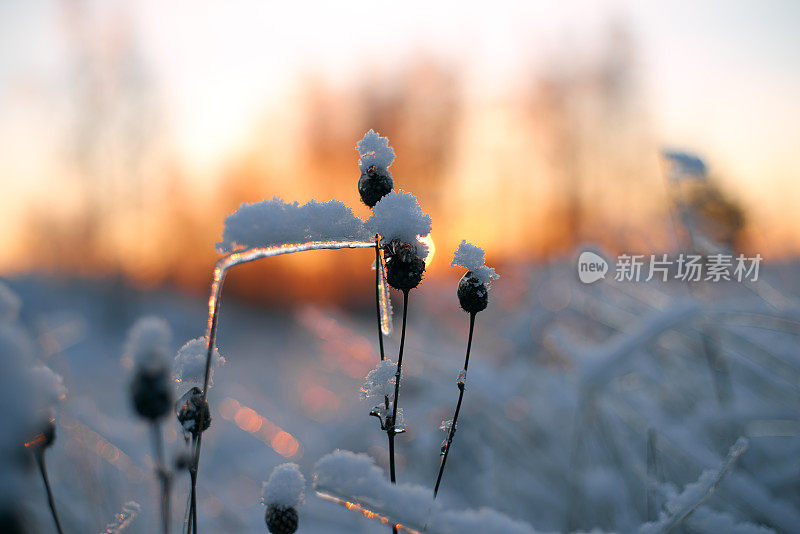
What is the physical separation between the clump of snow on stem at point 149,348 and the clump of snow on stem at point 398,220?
268mm

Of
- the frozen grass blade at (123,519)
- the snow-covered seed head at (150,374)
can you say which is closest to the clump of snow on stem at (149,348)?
the snow-covered seed head at (150,374)

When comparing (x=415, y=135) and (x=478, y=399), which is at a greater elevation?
(x=415, y=135)

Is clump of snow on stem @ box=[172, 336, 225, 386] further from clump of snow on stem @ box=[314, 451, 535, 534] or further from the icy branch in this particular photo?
the icy branch

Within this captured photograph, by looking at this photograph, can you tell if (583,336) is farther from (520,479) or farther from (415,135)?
(415,135)

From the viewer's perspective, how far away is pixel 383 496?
1.67 ft

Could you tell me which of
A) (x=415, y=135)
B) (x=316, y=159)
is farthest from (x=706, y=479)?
(x=316, y=159)

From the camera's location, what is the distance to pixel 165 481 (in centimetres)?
49

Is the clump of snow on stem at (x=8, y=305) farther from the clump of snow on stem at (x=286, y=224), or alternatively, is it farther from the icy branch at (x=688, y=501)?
the icy branch at (x=688, y=501)

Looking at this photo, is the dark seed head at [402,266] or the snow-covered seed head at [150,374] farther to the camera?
the dark seed head at [402,266]

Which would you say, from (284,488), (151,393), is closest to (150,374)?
(151,393)

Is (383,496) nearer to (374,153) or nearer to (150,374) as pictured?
(150,374)

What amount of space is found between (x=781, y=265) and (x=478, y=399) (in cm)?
400

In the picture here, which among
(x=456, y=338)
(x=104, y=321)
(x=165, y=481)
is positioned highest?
(x=165, y=481)

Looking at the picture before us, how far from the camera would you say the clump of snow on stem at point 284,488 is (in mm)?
568
